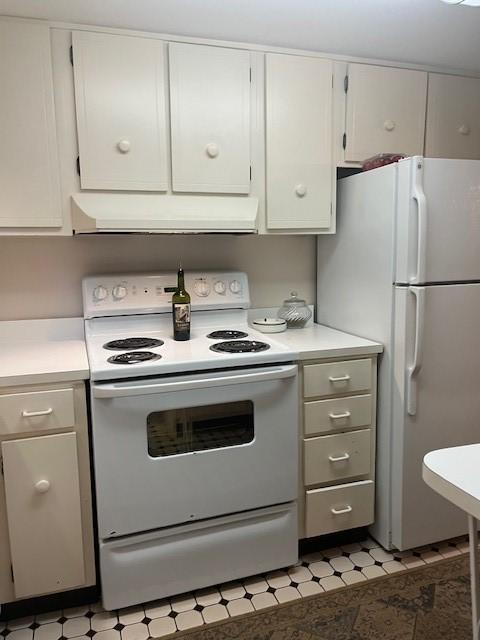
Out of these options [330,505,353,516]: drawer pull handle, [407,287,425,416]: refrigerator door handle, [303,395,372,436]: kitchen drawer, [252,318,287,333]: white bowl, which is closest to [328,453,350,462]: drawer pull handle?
[303,395,372,436]: kitchen drawer

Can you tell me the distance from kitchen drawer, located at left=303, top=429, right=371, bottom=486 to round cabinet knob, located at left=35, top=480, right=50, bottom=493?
99 cm

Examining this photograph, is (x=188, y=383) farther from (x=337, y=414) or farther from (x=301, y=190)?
(x=301, y=190)

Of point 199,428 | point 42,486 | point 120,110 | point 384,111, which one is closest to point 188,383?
point 199,428

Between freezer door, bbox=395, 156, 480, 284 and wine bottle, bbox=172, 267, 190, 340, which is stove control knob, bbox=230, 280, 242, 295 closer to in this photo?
wine bottle, bbox=172, 267, 190, 340

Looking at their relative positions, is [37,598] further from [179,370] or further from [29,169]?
[29,169]

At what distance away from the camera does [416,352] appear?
191 cm

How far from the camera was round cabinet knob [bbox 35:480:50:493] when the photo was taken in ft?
5.54

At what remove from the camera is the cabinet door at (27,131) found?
70.9 inches

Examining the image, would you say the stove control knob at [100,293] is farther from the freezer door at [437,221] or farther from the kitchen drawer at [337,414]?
the freezer door at [437,221]

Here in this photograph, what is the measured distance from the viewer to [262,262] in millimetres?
2562

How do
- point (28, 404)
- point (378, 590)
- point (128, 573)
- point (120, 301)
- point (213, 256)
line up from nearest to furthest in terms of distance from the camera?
point (28, 404), point (128, 573), point (378, 590), point (120, 301), point (213, 256)

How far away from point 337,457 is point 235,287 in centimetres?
93

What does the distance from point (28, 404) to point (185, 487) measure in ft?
2.05

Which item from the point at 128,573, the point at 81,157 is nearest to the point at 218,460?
the point at 128,573
